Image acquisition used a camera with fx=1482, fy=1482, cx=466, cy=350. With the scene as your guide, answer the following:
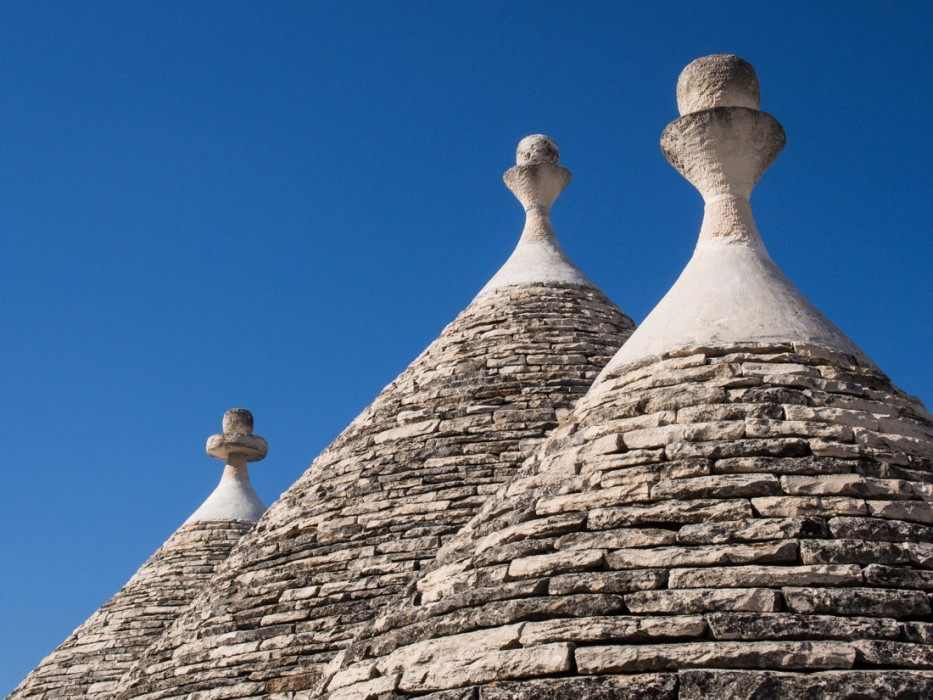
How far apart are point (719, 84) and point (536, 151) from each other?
5022mm

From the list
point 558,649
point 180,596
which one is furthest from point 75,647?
point 558,649

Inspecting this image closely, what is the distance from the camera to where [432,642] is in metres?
5.98

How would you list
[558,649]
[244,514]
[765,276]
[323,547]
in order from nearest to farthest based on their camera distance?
[558,649] → [765,276] → [323,547] → [244,514]

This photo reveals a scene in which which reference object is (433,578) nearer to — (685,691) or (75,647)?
(685,691)

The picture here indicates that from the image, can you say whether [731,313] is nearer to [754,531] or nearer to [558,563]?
[754,531]

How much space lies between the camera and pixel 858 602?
215 inches

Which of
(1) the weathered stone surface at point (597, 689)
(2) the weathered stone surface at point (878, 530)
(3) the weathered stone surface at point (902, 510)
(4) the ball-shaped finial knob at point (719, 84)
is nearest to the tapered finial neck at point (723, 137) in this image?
(4) the ball-shaped finial knob at point (719, 84)

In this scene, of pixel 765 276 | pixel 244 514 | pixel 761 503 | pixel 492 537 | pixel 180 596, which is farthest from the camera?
pixel 244 514

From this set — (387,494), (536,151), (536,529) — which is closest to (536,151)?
(536,151)

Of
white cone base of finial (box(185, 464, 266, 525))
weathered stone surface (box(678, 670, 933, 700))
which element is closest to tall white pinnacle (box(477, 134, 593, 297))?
white cone base of finial (box(185, 464, 266, 525))

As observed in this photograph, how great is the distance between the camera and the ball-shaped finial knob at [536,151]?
42.8 ft

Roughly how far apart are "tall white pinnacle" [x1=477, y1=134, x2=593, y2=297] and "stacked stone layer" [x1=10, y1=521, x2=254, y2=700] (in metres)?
4.20

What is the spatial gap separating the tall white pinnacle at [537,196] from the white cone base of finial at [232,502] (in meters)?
4.74

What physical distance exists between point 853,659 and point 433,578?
1989mm
